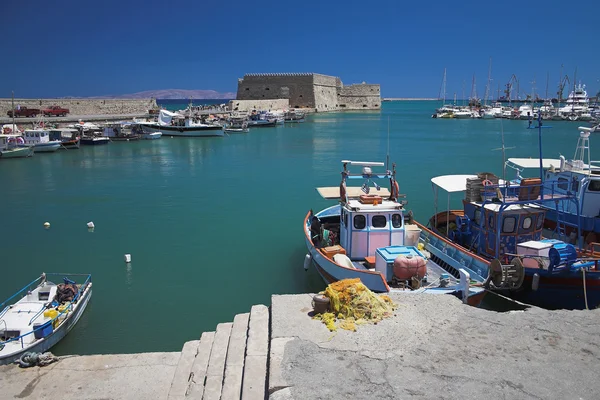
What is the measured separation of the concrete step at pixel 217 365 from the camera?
616cm

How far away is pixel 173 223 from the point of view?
19062mm

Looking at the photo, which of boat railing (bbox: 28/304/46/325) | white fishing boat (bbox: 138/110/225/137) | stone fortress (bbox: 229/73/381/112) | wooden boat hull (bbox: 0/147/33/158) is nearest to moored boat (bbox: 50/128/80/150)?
wooden boat hull (bbox: 0/147/33/158)

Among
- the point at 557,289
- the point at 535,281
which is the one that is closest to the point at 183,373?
the point at 535,281

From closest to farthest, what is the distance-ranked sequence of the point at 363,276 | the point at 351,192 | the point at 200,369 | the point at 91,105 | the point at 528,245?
the point at 200,369
the point at 363,276
the point at 528,245
the point at 351,192
the point at 91,105

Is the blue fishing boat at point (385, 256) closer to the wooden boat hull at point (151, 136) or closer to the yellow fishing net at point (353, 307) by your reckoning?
the yellow fishing net at point (353, 307)

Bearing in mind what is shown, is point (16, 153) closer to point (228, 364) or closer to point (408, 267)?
point (408, 267)

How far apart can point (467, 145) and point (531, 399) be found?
4565cm

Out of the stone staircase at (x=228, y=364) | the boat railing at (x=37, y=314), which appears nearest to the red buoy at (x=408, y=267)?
the stone staircase at (x=228, y=364)

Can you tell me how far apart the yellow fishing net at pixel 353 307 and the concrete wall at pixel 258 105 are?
7493 centimetres

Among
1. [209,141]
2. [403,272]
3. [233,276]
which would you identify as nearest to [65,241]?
[233,276]

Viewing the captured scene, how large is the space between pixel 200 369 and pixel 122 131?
5045 centimetres

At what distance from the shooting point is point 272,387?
5113 millimetres

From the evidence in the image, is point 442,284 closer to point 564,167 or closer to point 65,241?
point 564,167

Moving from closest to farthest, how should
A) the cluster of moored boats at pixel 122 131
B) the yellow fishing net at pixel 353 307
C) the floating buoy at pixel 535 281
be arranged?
the yellow fishing net at pixel 353 307, the floating buoy at pixel 535 281, the cluster of moored boats at pixel 122 131
